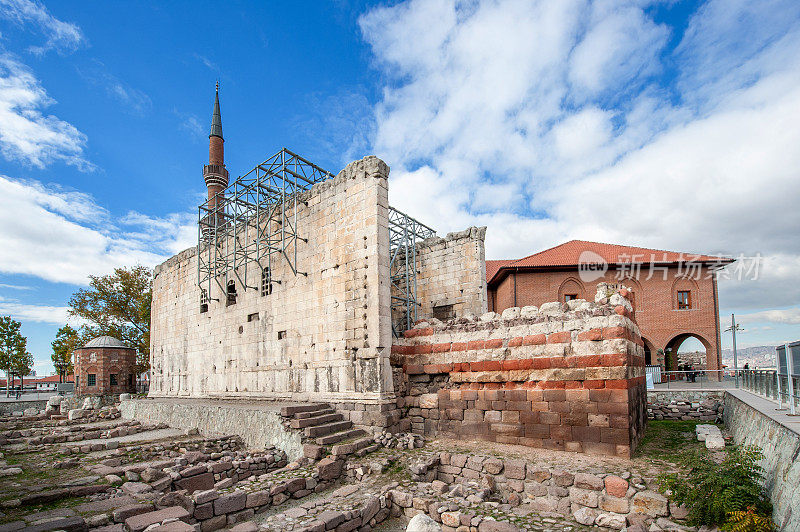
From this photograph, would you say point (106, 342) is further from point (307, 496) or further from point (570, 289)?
point (570, 289)

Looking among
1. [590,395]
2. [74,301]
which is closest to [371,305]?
[590,395]

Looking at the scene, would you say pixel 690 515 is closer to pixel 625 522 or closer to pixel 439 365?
pixel 625 522

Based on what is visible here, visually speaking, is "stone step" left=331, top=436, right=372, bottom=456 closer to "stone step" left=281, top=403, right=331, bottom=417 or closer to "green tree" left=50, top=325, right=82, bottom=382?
"stone step" left=281, top=403, right=331, bottom=417

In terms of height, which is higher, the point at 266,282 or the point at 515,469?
the point at 266,282

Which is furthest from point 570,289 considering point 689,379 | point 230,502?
point 230,502

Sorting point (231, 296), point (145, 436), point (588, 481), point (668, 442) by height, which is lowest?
point (145, 436)

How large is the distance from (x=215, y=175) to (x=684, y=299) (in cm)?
3016

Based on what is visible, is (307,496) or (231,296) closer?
(307,496)

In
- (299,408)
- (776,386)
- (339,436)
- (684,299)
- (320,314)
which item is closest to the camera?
(776,386)

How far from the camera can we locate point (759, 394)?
1152cm

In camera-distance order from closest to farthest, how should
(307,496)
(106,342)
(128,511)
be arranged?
(128,511) → (307,496) → (106,342)

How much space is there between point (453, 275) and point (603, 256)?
53.7 ft

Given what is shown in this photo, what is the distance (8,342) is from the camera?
3556 cm

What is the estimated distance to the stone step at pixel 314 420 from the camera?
32.5ft
